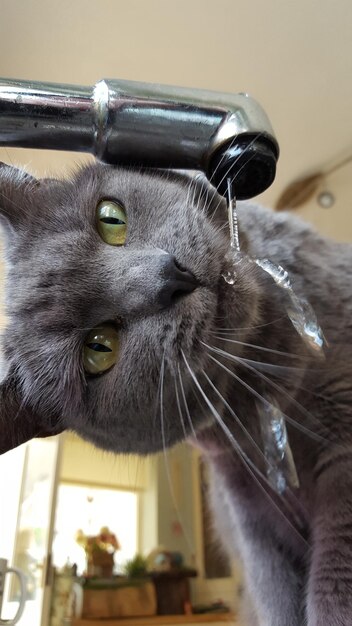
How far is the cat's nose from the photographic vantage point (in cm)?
57

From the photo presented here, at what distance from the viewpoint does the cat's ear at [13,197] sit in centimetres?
71

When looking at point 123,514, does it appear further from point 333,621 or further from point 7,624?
point 333,621

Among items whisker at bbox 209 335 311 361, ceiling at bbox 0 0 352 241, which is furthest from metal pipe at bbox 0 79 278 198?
ceiling at bbox 0 0 352 241

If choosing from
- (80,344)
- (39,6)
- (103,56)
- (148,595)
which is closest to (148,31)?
(103,56)

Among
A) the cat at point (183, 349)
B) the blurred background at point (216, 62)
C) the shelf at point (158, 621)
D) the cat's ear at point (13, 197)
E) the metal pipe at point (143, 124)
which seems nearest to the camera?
the metal pipe at point (143, 124)

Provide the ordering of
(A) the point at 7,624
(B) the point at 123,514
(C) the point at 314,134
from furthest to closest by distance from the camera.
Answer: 1. (B) the point at 123,514
2. (C) the point at 314,134
3. (A) the point at 7,624

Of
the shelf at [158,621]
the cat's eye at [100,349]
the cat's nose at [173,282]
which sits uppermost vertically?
the cat's nose at [173,282]

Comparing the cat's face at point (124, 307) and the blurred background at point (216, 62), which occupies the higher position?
the blurred background at point (216, 62)

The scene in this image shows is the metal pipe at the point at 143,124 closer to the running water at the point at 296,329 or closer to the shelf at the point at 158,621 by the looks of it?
the running water at the point at 296,329

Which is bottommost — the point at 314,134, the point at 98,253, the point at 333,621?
the point at 333,621

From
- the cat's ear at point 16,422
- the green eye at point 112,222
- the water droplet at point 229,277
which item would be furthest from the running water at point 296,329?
the cat's ear at point 16,422

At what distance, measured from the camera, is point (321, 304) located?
0.75 m

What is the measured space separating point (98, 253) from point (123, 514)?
2085 mm

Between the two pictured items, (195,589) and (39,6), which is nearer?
(39,6)
